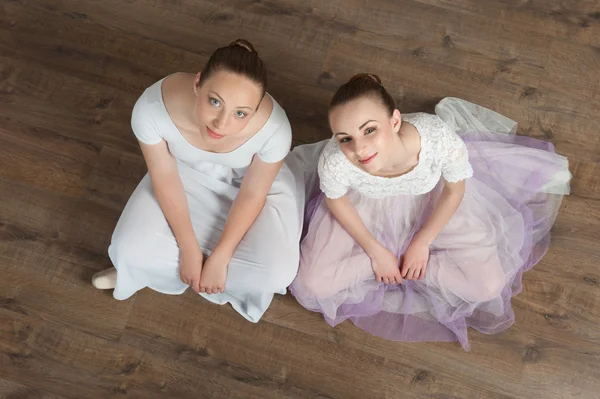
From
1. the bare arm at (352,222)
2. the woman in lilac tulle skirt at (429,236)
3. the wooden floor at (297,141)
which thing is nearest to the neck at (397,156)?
the woman in lilac tulle skirt at (429,236)

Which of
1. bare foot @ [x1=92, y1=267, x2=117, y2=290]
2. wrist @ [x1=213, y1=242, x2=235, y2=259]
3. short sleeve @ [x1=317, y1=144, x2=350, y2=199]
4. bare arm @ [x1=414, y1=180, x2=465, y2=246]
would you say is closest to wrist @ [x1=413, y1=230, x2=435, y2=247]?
bare arm @ [x1=414, y1=180, x2=465, y2=246]

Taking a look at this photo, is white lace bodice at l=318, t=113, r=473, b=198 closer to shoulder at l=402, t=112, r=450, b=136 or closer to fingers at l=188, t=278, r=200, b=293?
shoulder at l=402, t=112, r=450, b=136

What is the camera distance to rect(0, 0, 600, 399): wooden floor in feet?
5.59

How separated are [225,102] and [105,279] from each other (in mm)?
743

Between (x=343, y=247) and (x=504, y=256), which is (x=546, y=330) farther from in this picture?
(x=343, y=247)

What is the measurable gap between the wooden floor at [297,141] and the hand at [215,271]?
0.18 meters

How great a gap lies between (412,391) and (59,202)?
1.16 m

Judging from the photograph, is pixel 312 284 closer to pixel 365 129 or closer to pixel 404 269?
pixel 404 269

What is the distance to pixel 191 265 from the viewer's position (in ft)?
5.20

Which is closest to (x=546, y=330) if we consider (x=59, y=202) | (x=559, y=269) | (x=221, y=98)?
(x=559, y=269)

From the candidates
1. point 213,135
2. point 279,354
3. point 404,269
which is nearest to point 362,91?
point 213,135

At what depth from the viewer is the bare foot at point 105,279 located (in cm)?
172

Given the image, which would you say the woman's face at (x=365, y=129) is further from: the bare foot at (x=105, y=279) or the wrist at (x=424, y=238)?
the bare foot at (x=105, y=279)

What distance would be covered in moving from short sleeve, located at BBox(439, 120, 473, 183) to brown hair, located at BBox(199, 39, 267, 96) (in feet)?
1.47
